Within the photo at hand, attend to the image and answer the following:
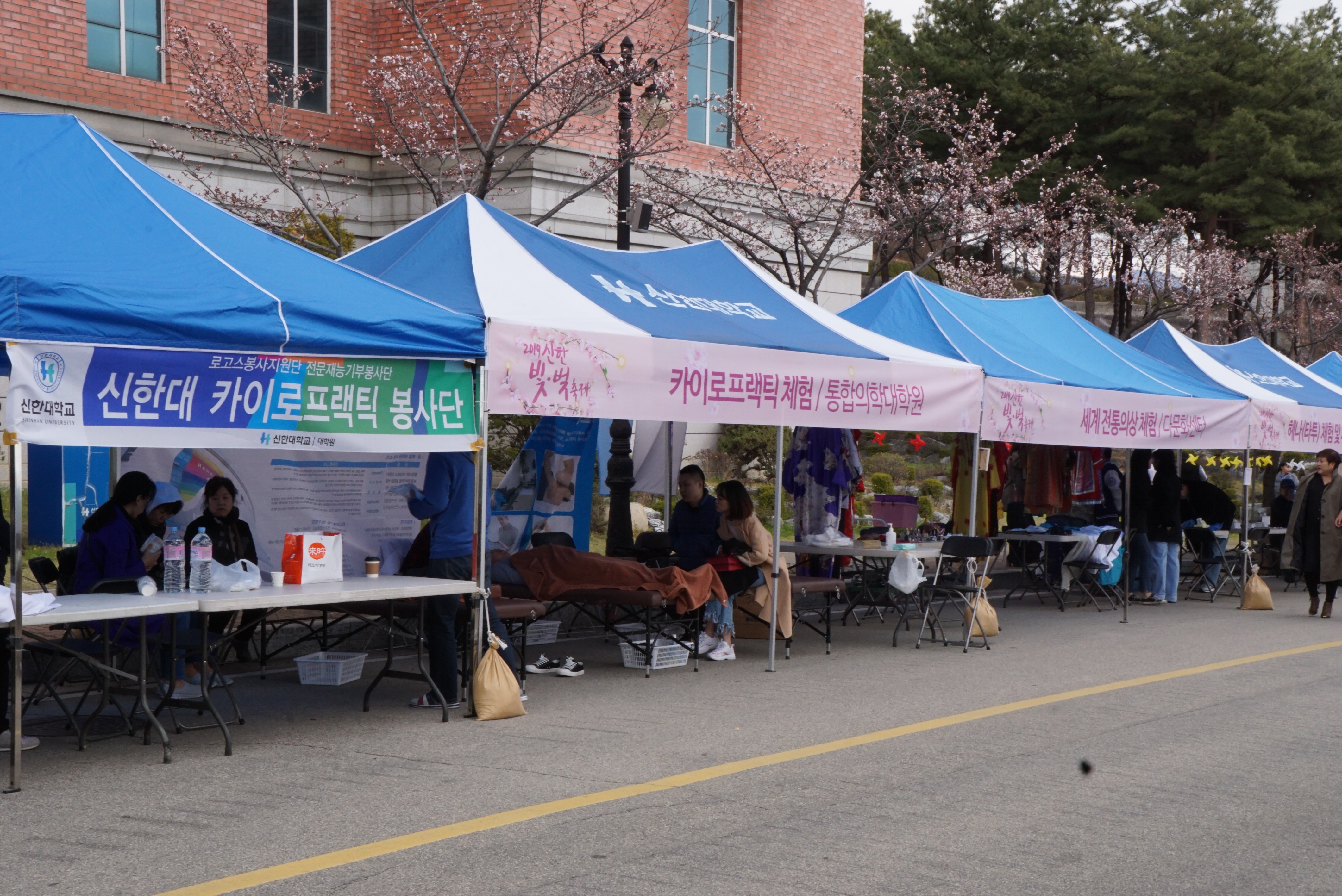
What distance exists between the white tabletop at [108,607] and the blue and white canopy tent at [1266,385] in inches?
489

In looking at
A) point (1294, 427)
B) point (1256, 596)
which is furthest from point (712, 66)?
point (1256, 596)

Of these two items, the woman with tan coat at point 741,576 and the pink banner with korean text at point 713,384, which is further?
the woman with tan coat at point 741,576

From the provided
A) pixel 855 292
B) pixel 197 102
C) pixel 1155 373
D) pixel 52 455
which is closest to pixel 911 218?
pixel 855 292

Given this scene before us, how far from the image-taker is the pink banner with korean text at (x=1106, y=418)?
476 inches

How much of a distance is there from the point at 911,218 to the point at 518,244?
13128mm

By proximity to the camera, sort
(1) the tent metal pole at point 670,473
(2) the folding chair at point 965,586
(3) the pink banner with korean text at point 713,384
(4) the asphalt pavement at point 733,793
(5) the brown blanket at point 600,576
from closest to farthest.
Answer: (4) the asphalt pavement at point 733,793 < (3) the pink banner with korean text at point 713,384 < (5) the brown blanket at point 600,576 < (2) the folding chair at point 965,586 < (1) the tent metal pole at point 670,473

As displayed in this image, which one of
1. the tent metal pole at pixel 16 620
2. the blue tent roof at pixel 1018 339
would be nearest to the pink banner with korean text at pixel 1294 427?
the blue tent roof at pixel 1018 339

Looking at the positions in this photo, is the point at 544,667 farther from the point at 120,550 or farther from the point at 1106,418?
the point at 1106,418

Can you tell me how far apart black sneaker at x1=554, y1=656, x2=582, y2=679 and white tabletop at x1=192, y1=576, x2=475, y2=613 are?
177 centimetres

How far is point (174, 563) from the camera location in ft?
24.8

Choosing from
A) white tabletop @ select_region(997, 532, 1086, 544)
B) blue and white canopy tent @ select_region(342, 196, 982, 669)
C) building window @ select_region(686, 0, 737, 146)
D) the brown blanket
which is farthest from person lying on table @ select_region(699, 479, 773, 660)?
building window @ select_region(686, 0, 737, 146)

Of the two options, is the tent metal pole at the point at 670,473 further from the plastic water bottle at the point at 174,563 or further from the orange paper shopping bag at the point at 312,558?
the plastic water bottle at the point at 174,563

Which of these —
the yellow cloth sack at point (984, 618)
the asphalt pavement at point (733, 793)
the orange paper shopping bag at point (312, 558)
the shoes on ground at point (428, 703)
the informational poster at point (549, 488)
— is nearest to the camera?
the asphalt pavement at point (733, 793)

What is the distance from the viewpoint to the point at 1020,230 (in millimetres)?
30391
